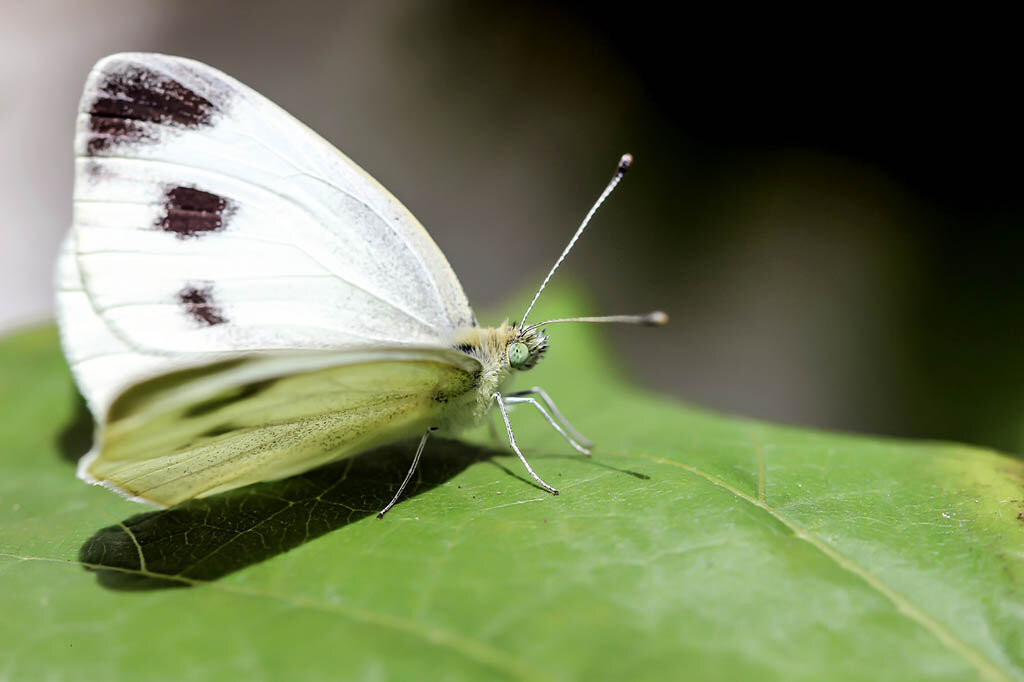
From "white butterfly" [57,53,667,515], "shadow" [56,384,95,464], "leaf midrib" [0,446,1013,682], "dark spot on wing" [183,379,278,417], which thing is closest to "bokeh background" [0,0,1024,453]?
"leaf midrib" [0,446,1013,682]

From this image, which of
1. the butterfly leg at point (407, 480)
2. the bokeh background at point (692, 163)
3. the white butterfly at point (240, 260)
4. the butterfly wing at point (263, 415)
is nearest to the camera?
the butterfly wing at point (263, 415)

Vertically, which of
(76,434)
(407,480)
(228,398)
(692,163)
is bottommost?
(76,434)

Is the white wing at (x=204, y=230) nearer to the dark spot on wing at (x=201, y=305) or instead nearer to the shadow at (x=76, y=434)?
the dark spot on wing at (x=201, y=305)

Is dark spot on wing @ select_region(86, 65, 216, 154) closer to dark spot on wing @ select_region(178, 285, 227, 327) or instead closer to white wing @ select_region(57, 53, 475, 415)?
white wing @ select_region(57, 53, 475, 415)

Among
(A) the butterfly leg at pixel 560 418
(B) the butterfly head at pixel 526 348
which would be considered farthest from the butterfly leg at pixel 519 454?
(A) the butterfly leg at pixel 560 418

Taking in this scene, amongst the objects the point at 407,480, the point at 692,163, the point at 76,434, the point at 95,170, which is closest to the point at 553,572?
the point at 407,480

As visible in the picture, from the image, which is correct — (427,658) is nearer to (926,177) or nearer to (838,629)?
(838,629)

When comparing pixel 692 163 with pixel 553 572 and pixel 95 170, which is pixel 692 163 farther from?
pixel 553 572
